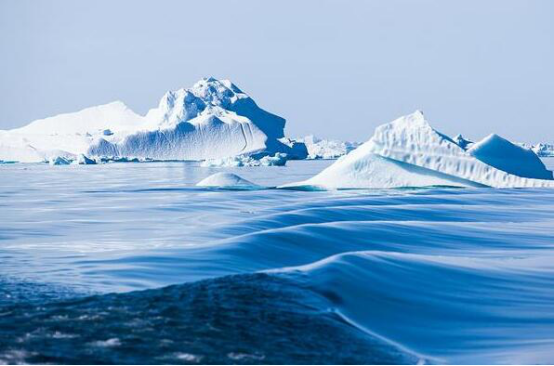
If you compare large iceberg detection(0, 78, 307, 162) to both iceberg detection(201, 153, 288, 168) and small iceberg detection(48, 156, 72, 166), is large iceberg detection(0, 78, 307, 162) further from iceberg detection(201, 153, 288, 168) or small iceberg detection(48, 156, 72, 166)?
iceberg detection(201, 153, 288, 168)

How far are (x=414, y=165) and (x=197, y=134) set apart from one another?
44741 mm

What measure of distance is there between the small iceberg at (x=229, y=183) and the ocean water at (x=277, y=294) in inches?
370

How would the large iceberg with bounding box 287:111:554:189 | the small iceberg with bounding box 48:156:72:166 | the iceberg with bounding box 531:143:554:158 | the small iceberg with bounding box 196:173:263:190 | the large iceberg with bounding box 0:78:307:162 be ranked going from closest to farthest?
the large iceberg with bounding box 287:111:554:189 < the small iceberg with bounding box 196:173:263:190 < the small iceberg with bounding box 48:156:72:166 < the large iceberg with bounding box 0:78:307:162 < the iceberg with bounding box 531:143:554:158

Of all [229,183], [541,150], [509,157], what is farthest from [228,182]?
[541,150]

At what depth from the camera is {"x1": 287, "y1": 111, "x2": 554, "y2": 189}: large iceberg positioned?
16.3 metres

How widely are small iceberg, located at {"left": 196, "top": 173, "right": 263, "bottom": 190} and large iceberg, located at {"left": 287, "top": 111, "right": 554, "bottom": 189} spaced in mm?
2377

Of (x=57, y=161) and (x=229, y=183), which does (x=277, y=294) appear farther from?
(x=57, y=161)

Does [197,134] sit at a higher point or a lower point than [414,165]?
higher

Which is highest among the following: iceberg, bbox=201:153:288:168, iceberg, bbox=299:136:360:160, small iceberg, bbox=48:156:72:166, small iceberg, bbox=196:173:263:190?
iceberg, bbox=299:136:360:160

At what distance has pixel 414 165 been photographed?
16562 millimetres

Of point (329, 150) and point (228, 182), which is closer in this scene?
point (228, 182)

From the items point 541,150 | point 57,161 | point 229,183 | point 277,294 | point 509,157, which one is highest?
point 541,150

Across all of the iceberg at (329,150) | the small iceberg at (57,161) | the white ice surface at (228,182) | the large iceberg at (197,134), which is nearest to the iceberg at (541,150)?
the iceberg at (329,150)

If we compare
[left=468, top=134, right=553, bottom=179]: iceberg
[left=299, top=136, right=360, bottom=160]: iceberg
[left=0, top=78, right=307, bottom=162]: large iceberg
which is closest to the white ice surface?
[left=468, top=134, right=553, bottom=179]: iceberg
